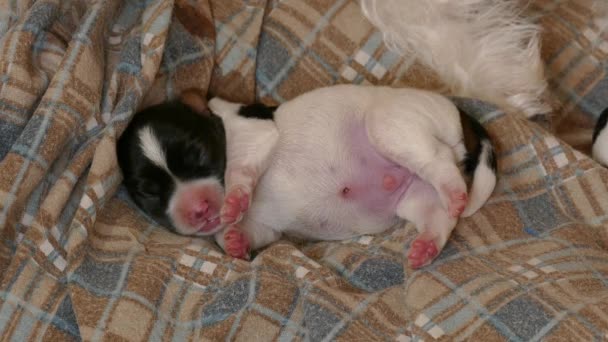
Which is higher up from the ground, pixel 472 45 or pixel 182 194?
pixel 472 45

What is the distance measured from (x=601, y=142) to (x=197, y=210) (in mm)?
998

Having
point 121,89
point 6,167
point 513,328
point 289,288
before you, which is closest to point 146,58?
point 121,89

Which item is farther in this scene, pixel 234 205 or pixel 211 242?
pixel 211 242

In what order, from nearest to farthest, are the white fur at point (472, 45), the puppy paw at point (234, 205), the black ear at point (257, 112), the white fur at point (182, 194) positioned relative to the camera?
1. the puppy paw at point (234, 205)
2. the white fur at point (182, 194)
3. the black ear at point (257, 112)
4. the white fur at point (472, 45)

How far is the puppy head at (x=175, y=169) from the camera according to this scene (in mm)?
1603

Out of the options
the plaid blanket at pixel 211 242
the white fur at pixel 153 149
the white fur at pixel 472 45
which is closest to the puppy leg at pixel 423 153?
the plaid blanket at pixel 211 242

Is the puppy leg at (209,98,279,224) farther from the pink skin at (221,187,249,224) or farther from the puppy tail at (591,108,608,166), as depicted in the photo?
the puppy tail at (591,108,608,166)

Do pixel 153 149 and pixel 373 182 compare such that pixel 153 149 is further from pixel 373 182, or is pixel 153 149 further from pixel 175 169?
pixel 373 182

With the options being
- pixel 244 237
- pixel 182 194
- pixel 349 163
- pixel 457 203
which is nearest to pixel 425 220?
pixel 457 203

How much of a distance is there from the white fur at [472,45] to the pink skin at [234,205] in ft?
2.21

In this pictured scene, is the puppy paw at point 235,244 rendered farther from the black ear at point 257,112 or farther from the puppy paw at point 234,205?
the black ear at point 257,112

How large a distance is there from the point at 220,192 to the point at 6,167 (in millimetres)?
478

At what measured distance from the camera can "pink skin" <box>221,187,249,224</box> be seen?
149cm

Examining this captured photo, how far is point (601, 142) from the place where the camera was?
169 cm
